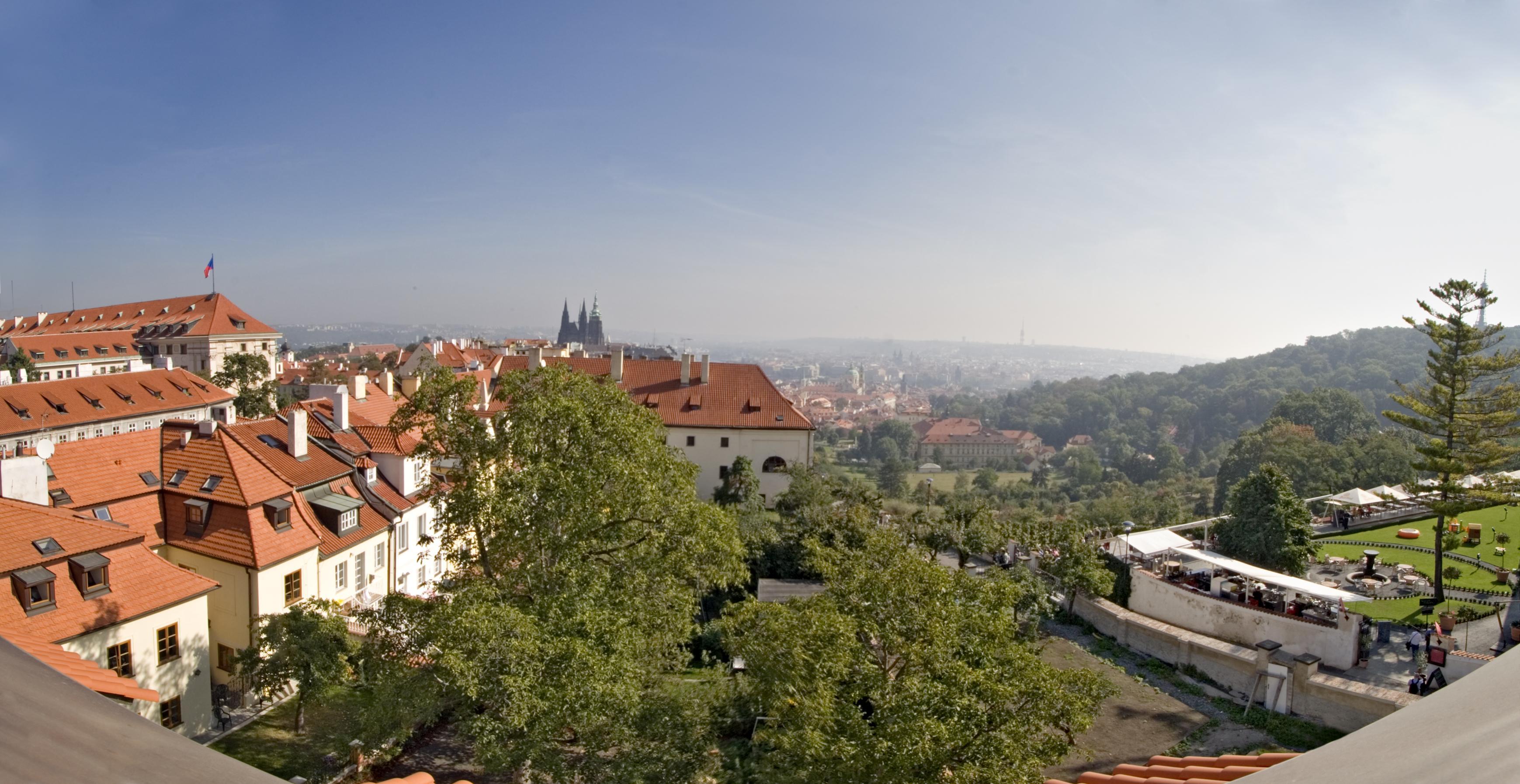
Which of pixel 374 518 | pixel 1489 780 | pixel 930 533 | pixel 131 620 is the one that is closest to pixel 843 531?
pixel 930 533

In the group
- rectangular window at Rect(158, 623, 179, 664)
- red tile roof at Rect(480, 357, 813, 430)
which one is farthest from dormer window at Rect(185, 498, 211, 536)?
red tile roof at Rect(480, 357, 813, 430)

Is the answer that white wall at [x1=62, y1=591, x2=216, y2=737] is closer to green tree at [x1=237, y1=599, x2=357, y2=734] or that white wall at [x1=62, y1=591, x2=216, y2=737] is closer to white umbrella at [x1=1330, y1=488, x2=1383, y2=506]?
green tree at [x1=237, y1=599, x2=357, y2=734]

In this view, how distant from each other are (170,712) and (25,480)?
5748 mm

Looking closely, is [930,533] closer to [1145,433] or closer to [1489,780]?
[1489,780]

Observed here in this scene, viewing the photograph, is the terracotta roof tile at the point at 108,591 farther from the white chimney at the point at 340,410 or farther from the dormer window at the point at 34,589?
the white chimney at the point at 340,410

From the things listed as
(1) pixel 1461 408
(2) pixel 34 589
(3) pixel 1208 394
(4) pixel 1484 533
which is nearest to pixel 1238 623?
(1) pixel 1461 408

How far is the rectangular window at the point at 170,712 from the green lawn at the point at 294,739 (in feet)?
2.90

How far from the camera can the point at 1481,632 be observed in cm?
1773

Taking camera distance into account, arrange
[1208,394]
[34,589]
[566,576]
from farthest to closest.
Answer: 1. [1208,394]
2. [34,589]
3. [566,576]

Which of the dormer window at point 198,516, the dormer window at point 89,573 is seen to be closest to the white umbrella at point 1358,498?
the dormer window at point 198,516

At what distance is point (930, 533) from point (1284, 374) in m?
86.2

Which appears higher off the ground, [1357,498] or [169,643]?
[1357,498]

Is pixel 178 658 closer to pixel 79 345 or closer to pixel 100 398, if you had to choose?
pixel 100 398

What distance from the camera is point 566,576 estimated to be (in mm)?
12984
